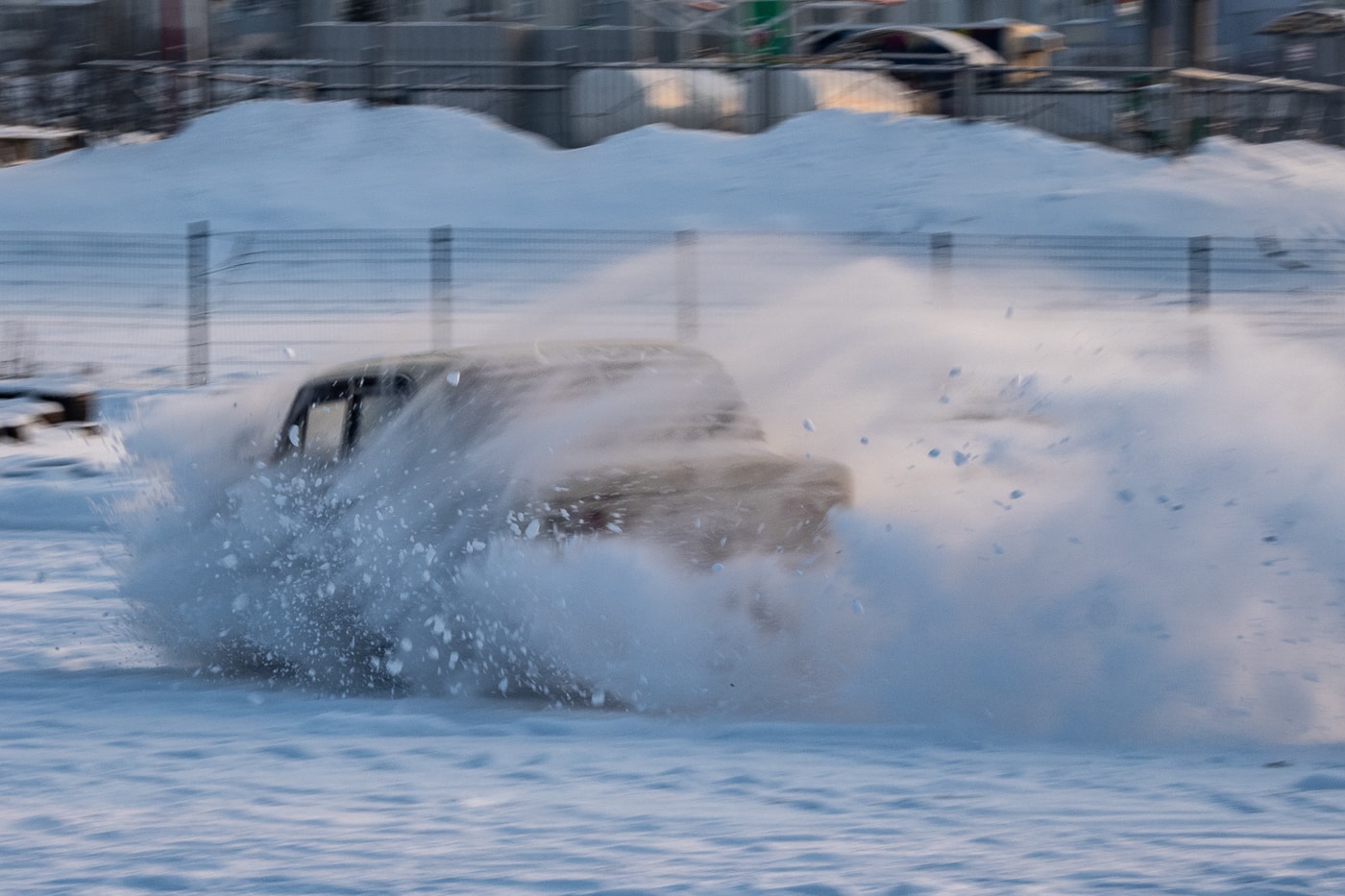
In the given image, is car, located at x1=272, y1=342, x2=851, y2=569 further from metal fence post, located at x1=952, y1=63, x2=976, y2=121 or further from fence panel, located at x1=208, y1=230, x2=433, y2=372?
metal fence post, located at x1=952, y1=63, x2=976, y2=121

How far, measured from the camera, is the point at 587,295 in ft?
25.8

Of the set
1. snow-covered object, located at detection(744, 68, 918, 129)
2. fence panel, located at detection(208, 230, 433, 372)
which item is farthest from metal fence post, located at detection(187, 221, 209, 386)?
snow-covered object, located at detection(744, 68, 918, 129)

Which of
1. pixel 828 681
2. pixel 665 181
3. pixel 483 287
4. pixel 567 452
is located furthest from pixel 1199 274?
pixel 567 452

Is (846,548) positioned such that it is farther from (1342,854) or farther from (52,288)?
(52,288)

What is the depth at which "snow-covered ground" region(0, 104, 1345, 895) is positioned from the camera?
161 inches

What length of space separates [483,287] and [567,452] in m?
9.69

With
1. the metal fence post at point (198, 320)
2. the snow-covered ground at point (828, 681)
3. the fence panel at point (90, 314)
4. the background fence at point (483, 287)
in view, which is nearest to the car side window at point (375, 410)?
the snow-covered ground at point (828, 681)

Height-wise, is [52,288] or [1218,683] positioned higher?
[52,288]

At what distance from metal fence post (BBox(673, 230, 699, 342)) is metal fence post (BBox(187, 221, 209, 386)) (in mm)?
3983

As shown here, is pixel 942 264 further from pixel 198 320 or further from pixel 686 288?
pixel 198 320

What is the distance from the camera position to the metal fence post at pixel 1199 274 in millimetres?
14602

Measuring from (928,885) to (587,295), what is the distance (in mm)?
4525

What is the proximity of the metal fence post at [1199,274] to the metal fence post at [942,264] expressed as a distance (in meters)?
2.08

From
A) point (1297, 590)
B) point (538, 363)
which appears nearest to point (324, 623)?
point (538, 363)
